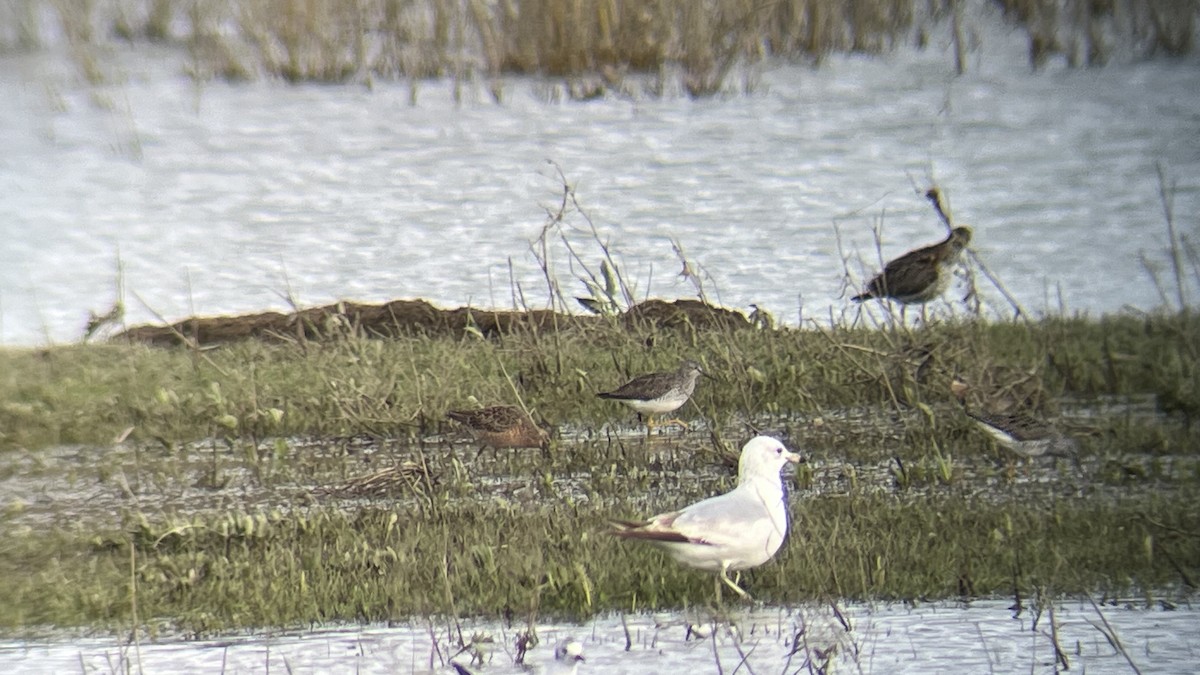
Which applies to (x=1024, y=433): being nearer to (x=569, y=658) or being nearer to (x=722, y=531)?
(x=722, y=531)

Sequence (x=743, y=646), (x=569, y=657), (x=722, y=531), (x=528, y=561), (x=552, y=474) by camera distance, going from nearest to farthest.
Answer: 1. (x=569, y=657)
2. (x=743, y=646)
3. (x=722, y=531)
4. (x=528, y=561)
5. (x=552, y=474)

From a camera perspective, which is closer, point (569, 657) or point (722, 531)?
point (569, 657)

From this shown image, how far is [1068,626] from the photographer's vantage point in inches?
176

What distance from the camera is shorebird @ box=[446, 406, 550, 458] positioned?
6.67 meters

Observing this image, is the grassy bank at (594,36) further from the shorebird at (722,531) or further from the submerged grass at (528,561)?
the shorebird at (722,531)

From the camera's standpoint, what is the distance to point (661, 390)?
6691 millimetres

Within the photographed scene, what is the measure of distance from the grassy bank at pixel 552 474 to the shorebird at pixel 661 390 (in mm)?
225

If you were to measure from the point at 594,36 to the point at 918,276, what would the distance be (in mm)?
2134

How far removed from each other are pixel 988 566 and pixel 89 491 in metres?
3.82

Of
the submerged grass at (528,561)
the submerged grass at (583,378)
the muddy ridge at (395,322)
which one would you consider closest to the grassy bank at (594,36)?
the muddy ridge at (395,322)

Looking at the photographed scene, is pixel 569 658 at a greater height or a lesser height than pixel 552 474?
greater

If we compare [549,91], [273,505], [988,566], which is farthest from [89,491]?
[988,566]

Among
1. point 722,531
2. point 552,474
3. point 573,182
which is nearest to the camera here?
point 722,531

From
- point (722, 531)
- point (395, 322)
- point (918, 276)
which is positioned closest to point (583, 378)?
point (395, 322)
